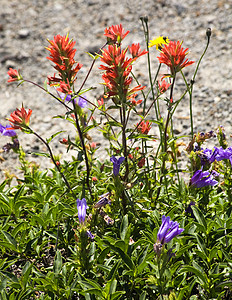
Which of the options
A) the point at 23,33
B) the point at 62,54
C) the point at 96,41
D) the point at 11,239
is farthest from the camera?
the point at 23,33

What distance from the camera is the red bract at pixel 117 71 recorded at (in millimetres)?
1980

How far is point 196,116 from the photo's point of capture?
4191mm

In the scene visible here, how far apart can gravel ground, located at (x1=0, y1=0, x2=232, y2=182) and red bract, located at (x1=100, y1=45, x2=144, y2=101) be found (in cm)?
205

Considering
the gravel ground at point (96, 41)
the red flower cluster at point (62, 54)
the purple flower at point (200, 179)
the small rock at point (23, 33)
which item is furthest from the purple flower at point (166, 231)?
the small rock at point (23, 33)

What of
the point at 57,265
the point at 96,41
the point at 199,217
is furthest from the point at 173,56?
the point at 96,41

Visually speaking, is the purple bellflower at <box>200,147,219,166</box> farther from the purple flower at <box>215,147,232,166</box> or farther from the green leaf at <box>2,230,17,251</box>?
the green leaf at <box>2,230,17,251</box>

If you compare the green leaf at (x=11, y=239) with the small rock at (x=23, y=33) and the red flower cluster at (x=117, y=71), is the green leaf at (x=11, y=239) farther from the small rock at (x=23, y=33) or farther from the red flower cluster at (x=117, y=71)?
the small rock at (x=23, y=33)

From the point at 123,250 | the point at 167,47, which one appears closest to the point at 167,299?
the point at 123,250

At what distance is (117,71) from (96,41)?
376cm

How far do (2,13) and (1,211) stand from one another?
4.41m

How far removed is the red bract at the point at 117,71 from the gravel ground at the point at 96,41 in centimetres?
205

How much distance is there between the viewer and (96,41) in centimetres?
559

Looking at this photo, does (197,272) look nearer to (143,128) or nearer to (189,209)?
(189,209)

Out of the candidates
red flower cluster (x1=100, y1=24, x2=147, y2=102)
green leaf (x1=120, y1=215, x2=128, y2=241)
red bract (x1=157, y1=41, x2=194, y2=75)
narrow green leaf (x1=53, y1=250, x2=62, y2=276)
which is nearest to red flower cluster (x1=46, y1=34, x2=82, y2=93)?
red flower cluster (x1=100, y1=24, x2=147, y2=102)
